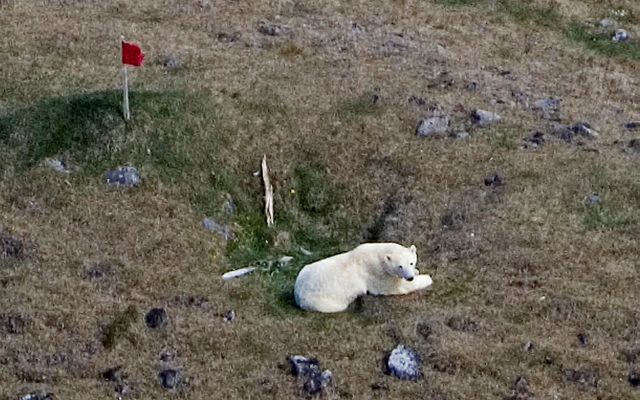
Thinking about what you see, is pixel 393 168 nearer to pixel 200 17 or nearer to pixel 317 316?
pixel 317 316

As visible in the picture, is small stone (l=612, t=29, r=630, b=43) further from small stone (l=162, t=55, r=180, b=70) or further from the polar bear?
the polar bear

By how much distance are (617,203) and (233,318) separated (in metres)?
6.24

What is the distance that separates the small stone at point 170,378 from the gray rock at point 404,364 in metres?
2.42

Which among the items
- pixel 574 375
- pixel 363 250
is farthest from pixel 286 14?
pixel 574 375

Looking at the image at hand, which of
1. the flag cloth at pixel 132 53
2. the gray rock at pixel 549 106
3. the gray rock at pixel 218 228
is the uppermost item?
the flag cloth at pixel 132 53

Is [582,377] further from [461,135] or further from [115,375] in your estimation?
[461,135]

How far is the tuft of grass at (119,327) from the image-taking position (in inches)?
488

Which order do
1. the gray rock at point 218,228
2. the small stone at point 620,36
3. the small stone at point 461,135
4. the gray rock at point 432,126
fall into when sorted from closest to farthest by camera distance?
the gray rock at point 218,228
the small stone at point 461,135
the gray rock at point 432,126
the small stone at point 620,36

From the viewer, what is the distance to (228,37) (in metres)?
21.6

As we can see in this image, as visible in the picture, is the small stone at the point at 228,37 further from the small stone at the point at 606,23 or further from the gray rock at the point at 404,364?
the gray rock at the point at 404,364

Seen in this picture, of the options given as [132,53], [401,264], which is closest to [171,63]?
[132,53]

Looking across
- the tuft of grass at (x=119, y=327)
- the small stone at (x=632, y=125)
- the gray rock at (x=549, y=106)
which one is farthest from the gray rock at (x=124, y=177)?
the small stone at (x=632, y=125)

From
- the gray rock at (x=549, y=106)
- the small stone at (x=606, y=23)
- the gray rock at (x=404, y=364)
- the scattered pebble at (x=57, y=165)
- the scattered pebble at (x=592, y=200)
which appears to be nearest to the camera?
the gray rock at (x=404, y=364)

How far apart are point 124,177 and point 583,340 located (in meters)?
7.31
